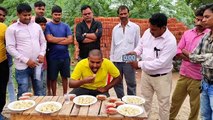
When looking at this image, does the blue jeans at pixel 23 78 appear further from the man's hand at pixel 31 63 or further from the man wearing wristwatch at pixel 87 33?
the man wearing wristwatch at pixel 87 33

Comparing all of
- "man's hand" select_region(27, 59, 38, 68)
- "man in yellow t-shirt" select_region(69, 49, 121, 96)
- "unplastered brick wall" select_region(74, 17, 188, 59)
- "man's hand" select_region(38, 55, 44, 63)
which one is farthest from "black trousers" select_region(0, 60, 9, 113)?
"unplastered brick wall" select_region(74, 17, 188, 59)

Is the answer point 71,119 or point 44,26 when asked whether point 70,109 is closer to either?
point 71,119

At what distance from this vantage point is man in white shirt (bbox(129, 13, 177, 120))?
13.9 feet

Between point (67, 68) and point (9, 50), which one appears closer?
point (9, 50)

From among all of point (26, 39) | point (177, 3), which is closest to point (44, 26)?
point (26, 39)

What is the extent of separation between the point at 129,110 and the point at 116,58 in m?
2.20

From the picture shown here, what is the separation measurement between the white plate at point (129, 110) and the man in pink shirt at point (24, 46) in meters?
1.92

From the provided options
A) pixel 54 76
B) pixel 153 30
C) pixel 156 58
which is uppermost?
pixel 153 30

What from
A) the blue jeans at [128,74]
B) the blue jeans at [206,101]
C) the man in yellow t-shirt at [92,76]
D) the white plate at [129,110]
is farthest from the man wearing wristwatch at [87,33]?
the blue jeans at [206,101]

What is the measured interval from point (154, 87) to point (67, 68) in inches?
74.8

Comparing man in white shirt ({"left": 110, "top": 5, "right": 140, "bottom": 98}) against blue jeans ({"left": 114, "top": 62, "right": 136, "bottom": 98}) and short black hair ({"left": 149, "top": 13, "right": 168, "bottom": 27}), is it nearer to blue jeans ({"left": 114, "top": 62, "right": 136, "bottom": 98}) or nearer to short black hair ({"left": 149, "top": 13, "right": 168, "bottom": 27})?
blue jeans ({"left": 114, "top": 62, "right": 136, "bottom": 98})

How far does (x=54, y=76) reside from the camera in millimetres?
5547

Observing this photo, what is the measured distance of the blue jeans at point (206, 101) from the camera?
11.7ft

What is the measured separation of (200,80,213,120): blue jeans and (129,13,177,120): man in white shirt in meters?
0.75
